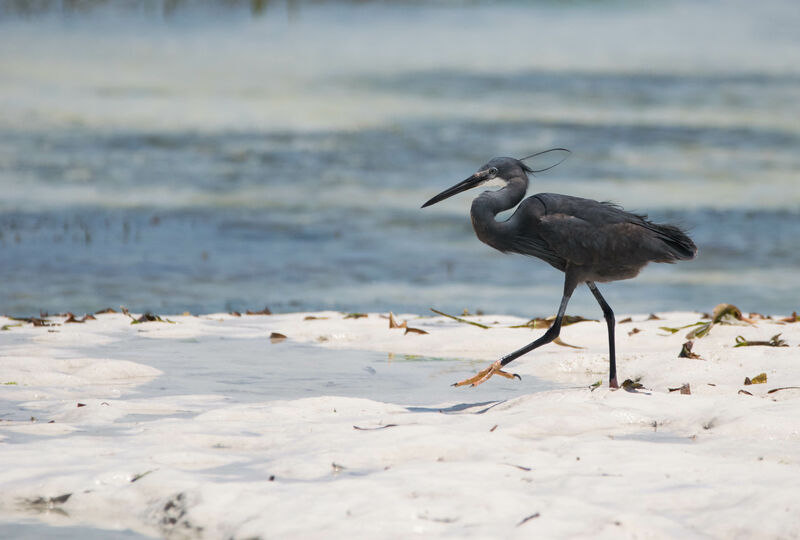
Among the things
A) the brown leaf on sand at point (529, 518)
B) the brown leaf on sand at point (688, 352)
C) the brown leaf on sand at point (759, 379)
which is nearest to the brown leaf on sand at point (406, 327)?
the brown leaf on sand at point (688, 352)

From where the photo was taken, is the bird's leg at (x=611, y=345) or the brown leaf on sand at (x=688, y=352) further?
the brown leaf on sand at (x=688, y=352)

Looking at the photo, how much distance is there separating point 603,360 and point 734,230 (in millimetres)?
13102

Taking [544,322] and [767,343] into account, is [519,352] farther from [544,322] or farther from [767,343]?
[544,322]

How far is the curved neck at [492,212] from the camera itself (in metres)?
6.60

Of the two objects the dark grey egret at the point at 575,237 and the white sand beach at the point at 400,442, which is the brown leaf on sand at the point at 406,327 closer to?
the white sand beach at the point at 400,442

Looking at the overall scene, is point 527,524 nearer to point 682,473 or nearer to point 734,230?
point 682,473

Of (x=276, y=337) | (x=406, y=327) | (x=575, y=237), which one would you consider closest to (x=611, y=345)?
(x=575, y=237)

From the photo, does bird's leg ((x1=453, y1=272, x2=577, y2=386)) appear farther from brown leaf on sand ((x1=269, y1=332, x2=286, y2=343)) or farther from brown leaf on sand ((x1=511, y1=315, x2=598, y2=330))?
brown leaf on sand ((x1=269, y1=332, x2=286, y2=343))

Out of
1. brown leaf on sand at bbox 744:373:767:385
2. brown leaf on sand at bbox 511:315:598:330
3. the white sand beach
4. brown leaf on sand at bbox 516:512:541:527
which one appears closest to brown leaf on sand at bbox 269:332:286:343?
the white sand beach

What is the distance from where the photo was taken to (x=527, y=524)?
3.77m

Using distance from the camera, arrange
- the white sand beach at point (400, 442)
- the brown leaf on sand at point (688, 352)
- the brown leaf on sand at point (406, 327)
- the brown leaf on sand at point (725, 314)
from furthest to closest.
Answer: the brown leaf on sand at point (406, 327) → the brown leaf on sand at point (725, 314) → the brown leaf on sand at point (688, 352) → the white sand beach at point (400, 442)

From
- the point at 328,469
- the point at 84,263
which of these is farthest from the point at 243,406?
the point at 84,263

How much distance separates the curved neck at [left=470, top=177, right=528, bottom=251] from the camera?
660cm

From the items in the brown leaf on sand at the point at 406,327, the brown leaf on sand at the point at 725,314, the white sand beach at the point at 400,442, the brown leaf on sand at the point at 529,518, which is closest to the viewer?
the brown leaf on sand at the point at 529,518
